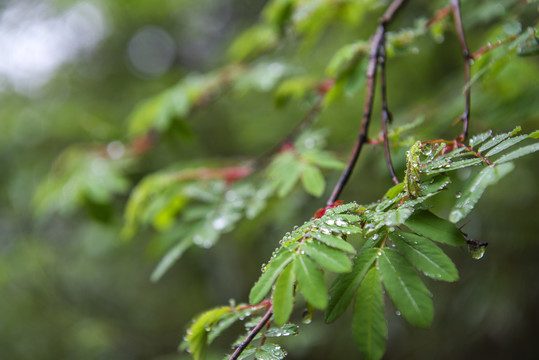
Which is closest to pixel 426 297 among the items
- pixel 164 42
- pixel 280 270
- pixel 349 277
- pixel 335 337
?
pixel 349 277

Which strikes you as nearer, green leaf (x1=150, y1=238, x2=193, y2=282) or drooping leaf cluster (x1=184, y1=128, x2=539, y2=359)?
drooping leaf cluster (x1=184, y1=128, x2=539, y2=359)

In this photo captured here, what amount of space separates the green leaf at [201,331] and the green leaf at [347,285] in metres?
0.32

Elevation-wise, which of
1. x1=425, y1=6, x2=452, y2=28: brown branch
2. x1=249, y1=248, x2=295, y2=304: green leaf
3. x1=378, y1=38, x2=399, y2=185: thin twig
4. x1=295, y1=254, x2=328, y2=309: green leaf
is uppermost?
x1=425, y1=6, x2=452, y2=28: brown branch

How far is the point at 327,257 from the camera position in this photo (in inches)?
30.4

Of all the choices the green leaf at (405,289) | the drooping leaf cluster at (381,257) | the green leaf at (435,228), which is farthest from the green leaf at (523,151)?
the green leaf at (405,289)

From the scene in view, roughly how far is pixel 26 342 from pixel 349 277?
4.88m

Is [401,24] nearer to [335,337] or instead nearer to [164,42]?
[335,337]

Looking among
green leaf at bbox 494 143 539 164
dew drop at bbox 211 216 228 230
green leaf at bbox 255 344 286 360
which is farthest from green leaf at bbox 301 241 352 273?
dew drop at bbox 211 216 228 230

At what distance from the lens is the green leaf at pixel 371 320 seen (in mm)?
749

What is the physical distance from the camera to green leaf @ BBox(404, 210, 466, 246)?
801mm

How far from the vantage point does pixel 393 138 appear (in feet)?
3.89

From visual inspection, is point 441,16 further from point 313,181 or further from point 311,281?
point 311,281

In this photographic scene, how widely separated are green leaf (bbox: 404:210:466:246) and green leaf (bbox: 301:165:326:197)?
1.55ft

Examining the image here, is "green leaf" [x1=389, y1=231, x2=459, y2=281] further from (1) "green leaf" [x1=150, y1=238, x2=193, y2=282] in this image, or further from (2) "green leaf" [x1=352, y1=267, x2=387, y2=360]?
(1) "green leaf" [x1=150, y1=238, x2=193, y2=282]
